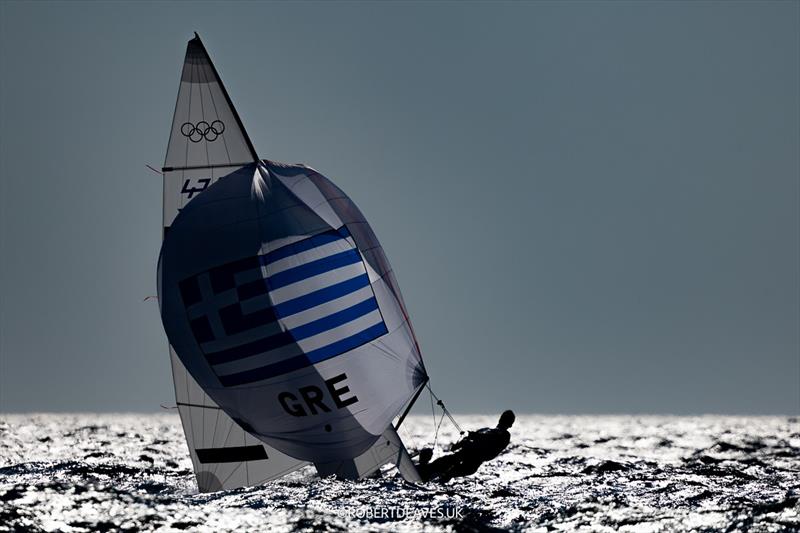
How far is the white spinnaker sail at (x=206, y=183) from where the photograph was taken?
56.6ft

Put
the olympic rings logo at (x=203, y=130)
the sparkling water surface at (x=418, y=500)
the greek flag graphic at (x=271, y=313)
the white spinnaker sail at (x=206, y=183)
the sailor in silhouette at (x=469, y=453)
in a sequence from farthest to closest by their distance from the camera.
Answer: the sailor in silhouette at (x=469, y=453) → the olympic rings logo at (x=203, y=130) → the white spinnaker sail at (x=206, y=183) → the greek flag graphic at (x=271, y=313) → the sparkling water surface at (x=418, y=500)

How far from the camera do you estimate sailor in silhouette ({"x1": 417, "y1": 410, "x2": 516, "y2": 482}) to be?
58.6 feet

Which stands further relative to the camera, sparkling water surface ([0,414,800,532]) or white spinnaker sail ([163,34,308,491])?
white spinnaker sail ([163,34,308,491])

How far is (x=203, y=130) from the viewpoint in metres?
17.8

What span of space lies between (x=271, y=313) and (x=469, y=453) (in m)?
4.70

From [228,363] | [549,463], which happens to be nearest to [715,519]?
[228,363]

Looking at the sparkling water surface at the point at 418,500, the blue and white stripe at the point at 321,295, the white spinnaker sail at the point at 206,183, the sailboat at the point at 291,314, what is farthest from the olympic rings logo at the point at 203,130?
the sparkling water surface at the point at 418,500

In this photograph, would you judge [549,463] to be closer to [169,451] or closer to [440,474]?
[440,474]

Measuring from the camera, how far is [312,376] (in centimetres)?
1492

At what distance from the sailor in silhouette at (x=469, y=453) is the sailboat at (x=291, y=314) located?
6.08 feet

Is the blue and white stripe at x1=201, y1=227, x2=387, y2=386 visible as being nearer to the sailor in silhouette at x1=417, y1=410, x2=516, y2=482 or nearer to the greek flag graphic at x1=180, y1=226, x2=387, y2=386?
the greek flag graphic at x1=180, y1=226, x2=387, y2=386

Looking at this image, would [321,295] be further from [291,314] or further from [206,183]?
[206,183]

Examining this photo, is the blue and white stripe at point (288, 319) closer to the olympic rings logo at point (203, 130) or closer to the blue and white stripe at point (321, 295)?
the blue and white stripe at point (321, 295)

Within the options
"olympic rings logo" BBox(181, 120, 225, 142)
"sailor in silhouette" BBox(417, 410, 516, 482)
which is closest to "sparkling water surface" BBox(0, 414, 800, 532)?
"sailor in silhouette" BBox(417, 410, 516, 482)
